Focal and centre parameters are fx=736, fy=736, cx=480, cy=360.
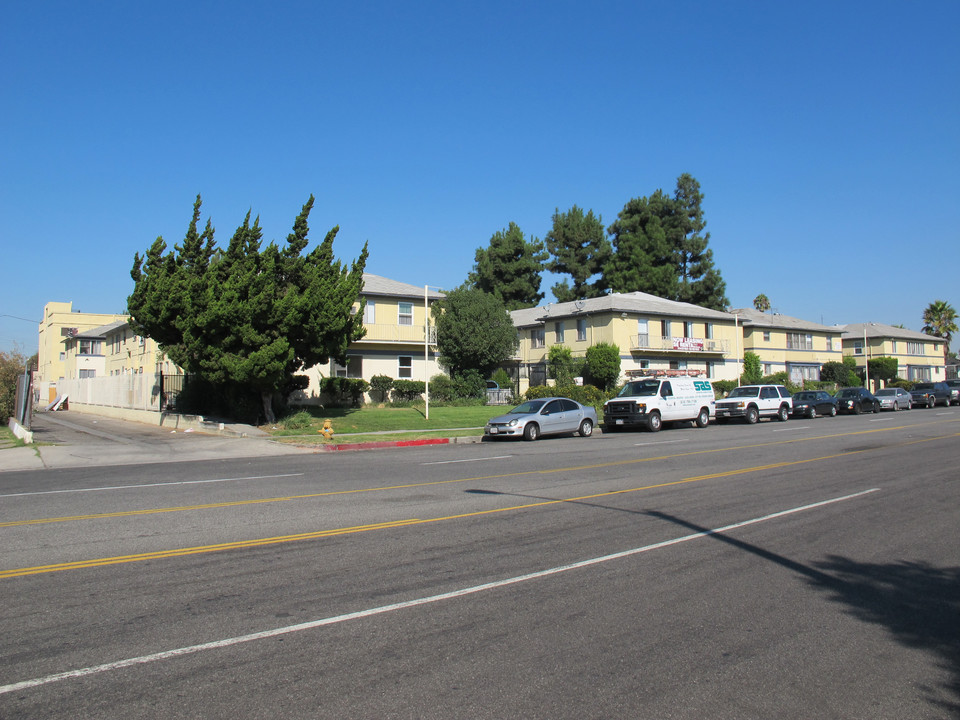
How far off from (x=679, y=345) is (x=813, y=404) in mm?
17449

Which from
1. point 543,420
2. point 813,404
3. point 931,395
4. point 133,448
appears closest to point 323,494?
point 133,448

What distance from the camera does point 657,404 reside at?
29125 millimetres

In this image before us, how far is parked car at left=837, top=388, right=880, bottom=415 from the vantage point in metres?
41.9

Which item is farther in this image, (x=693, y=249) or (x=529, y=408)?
(x=693, y=249)

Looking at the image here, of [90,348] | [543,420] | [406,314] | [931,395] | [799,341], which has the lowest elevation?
[543,420]

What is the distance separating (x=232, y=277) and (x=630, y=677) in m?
22.5

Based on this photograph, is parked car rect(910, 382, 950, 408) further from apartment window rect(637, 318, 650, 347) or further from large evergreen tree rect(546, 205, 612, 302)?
large evergreen tree rect(546, 205, 612, 302)

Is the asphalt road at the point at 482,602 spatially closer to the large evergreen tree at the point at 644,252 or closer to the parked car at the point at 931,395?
the parked car at the point at 931,395

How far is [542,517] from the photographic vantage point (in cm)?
972

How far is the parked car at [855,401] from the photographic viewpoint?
41.9m

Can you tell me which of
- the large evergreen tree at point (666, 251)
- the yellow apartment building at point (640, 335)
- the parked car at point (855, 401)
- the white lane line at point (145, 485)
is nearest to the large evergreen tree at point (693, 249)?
the large evergreen tree at point (666, 251)

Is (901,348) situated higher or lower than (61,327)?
lower

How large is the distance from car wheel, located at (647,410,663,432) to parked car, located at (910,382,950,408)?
3019cm

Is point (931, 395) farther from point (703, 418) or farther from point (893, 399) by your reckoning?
point (703, 418)
